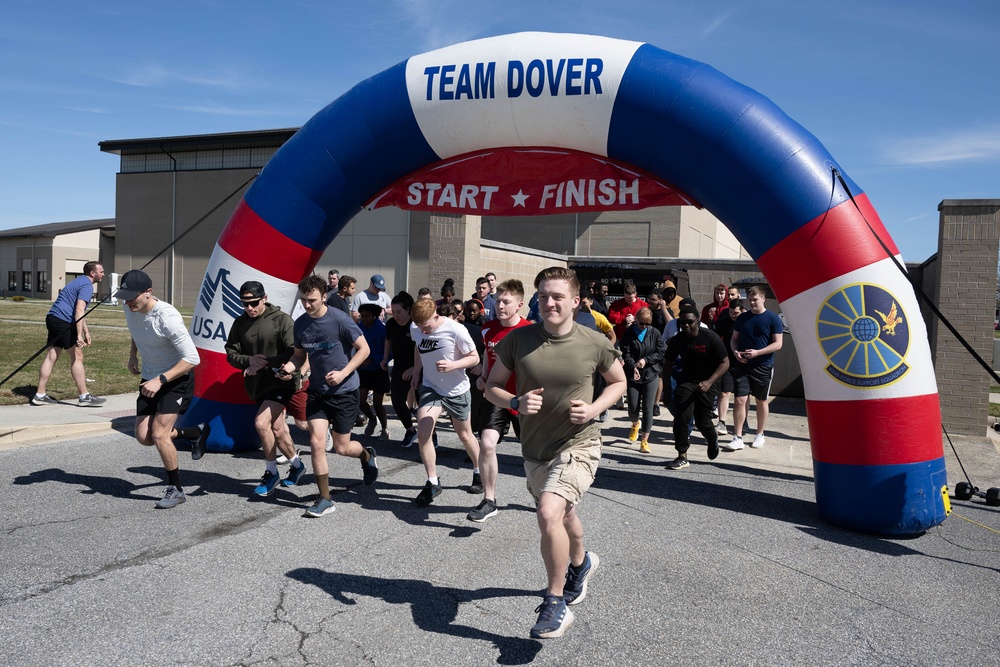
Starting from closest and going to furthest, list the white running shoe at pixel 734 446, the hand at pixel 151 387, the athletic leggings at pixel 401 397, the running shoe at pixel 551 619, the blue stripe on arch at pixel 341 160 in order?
the running shoe at pixel 551 619
the hand at pixel 151 387
the blue stripe on arch at pixel 341 160
the athletic leggings at pixel 401 397
the white running shoe at pixel 734 446

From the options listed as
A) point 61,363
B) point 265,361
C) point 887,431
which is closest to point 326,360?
point 265,361

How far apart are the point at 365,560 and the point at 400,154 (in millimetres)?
4168

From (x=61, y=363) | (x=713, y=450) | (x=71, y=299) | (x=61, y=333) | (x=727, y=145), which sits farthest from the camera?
(x=61, y=363)

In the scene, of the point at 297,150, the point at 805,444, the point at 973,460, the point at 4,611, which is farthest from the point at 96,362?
the point at 973,460

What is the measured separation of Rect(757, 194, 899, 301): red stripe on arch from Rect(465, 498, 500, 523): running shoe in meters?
3.04

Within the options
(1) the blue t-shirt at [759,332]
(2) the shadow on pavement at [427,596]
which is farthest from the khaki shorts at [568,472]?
(1) the blue t-shirt at [759,332]

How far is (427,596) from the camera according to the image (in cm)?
441

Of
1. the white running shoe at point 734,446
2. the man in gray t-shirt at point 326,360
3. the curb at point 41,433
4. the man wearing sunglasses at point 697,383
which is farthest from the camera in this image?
the white running shoe at point 734,446

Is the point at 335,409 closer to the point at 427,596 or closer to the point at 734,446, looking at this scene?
the point at 427,596

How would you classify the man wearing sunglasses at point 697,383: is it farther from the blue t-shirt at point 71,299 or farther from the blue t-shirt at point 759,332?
the blue t-shirt at point 71,299

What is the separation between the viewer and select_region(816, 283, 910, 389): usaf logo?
5.91 metres

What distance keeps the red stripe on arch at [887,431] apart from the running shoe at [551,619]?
323 centimetres

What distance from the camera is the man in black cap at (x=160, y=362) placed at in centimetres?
589

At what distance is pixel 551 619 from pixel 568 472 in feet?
2.40
